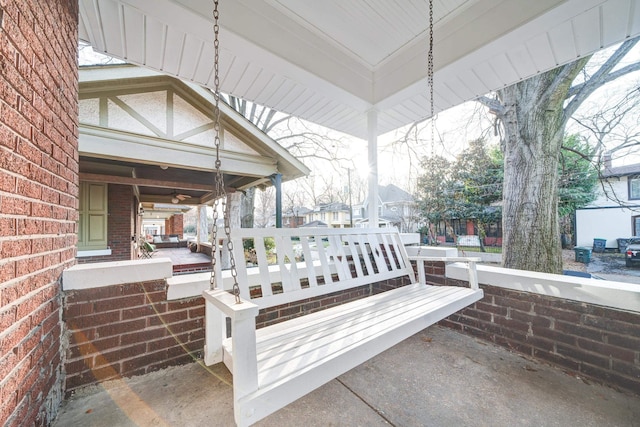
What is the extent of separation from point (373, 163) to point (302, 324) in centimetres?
251

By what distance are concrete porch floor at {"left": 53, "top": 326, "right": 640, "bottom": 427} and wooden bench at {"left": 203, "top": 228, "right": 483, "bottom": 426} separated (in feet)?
0.97

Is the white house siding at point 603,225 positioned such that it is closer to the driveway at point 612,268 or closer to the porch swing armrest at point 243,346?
the driveway at point 612,268

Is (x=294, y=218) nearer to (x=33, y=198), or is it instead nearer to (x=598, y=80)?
(x=598, y=80)

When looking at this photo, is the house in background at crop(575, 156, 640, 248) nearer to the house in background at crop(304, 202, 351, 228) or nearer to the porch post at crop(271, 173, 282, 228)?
the porch post at crop(271, 173, 282, 228)

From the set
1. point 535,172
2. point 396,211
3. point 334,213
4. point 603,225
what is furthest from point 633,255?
point 334,213

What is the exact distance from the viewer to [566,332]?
200cm

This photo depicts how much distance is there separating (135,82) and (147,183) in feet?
6.42

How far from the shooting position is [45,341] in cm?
135

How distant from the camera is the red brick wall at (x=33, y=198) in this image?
0.98 meters

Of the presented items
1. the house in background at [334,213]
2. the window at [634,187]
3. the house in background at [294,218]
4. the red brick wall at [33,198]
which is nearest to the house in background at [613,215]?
the window at [634,187]

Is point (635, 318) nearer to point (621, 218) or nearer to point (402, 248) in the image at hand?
point (402, 248)

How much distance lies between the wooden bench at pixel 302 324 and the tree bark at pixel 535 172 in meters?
2.98

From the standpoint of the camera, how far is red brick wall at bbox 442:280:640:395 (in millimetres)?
1765

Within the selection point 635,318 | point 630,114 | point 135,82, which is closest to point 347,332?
point 635,318
